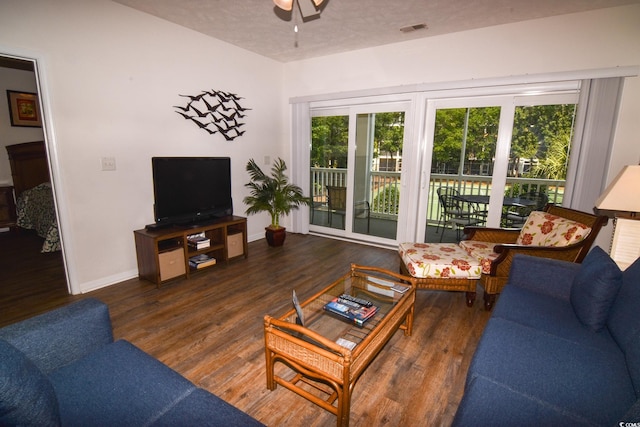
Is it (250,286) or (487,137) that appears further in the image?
(487,137)

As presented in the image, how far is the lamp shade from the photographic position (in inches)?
82.5

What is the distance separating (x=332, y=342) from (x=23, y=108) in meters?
6.61

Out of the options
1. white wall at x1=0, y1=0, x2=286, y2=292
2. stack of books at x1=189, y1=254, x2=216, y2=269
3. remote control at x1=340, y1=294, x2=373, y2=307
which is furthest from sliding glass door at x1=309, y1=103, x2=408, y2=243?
remote control at x1=340, y1=294, x2=373, y2=307

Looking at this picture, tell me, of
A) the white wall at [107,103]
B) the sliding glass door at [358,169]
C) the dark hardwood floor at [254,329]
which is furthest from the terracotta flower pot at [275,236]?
the white wall at [107,103]

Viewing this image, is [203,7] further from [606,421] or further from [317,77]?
[606,421]

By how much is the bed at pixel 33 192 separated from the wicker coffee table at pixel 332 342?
3.83m

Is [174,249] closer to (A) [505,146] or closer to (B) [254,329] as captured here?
(B) [254,329]

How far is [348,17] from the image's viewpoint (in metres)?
3.14

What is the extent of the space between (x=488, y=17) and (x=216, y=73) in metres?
3.14

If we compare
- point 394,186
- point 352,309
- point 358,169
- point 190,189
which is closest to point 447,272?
point 352,309

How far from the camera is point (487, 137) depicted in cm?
368

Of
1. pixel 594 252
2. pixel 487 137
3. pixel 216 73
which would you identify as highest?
pixel 216 73

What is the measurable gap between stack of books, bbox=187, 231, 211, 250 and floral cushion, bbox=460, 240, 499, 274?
2761 millimetres

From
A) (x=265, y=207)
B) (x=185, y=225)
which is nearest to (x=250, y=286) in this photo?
(x=185, y=225)
